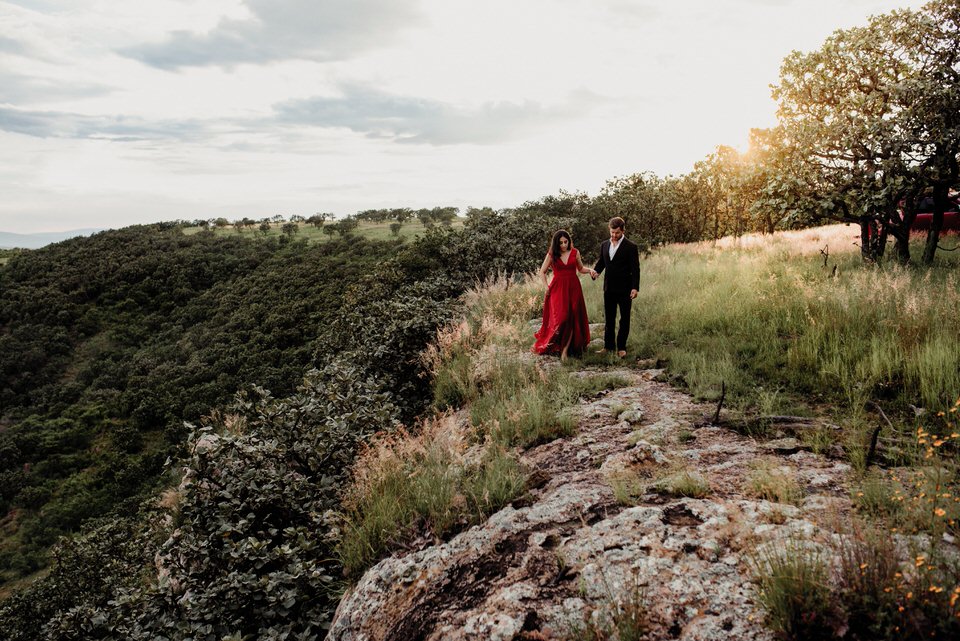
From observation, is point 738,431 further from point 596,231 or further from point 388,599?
point 596,231

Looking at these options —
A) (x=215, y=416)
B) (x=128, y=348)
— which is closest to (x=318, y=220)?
(x=128, y=348)

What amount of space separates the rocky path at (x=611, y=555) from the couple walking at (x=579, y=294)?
11.1ft

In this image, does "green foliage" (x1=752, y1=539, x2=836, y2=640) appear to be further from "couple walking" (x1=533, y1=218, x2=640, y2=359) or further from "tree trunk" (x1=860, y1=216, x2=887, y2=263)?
"tree trunk" (x1=860, y1=216, x2=887, y2=263)

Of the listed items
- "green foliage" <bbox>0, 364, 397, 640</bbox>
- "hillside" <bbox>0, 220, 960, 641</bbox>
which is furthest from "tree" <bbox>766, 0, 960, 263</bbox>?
"green foliage" <bbox>0, 364, 397, 640</bbox>

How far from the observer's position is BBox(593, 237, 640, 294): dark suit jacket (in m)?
7.49

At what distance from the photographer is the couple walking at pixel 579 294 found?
24.8 ft

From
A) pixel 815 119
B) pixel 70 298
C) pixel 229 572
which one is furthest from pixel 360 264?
pixel 229 572

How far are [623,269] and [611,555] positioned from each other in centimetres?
524

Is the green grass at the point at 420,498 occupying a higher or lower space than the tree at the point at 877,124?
lower

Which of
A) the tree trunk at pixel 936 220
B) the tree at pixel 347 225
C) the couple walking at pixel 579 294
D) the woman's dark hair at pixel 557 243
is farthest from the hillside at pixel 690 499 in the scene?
the tree at pixel 347 225

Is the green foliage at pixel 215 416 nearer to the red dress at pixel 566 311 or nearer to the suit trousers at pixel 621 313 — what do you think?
the red dress at pixel 566 311

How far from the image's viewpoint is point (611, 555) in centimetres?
317

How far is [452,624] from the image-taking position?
3057 millimetres

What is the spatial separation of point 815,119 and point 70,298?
88106 millimetres
